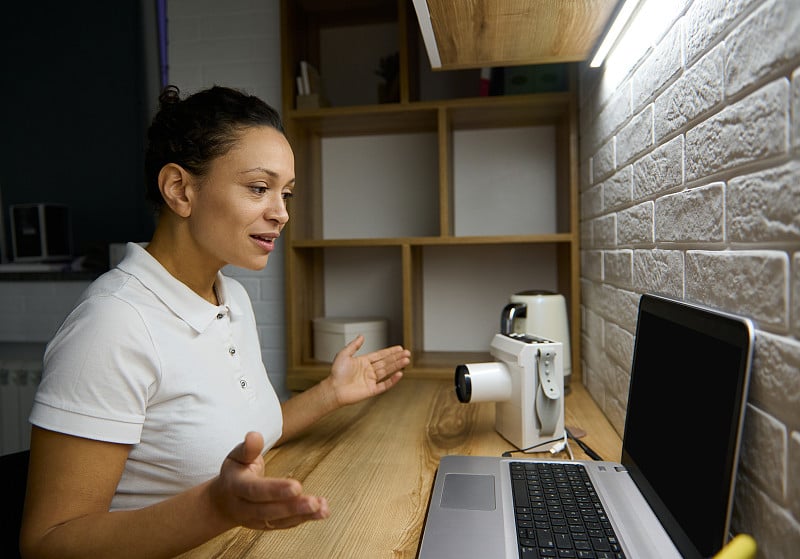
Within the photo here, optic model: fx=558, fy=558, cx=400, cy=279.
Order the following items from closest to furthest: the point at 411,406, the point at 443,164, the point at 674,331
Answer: the point at 674,331 < the point at 411,406 < the point at 443,164

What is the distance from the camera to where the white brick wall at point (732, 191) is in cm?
52

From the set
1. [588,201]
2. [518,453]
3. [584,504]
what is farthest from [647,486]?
[588,201]

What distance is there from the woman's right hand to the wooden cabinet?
4.00ft

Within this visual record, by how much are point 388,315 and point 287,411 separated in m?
0.91

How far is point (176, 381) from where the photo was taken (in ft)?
2.87

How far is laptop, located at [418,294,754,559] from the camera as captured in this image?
578 mm

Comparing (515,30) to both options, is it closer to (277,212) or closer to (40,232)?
(277,212)

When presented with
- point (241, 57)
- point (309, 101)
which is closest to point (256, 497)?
point (309, 101)

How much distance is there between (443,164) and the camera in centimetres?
179

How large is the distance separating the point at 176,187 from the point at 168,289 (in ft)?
0.60

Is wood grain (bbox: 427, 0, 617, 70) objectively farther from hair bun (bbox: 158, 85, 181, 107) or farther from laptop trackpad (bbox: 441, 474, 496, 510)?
laptop trackpad (bbox: 441, 474, 496, 510)

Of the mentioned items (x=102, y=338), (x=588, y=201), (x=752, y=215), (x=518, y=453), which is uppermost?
(x=588, y=201)

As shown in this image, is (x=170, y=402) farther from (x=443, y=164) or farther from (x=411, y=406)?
(x=443, y=164)

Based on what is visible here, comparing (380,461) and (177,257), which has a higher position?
(177,257)
